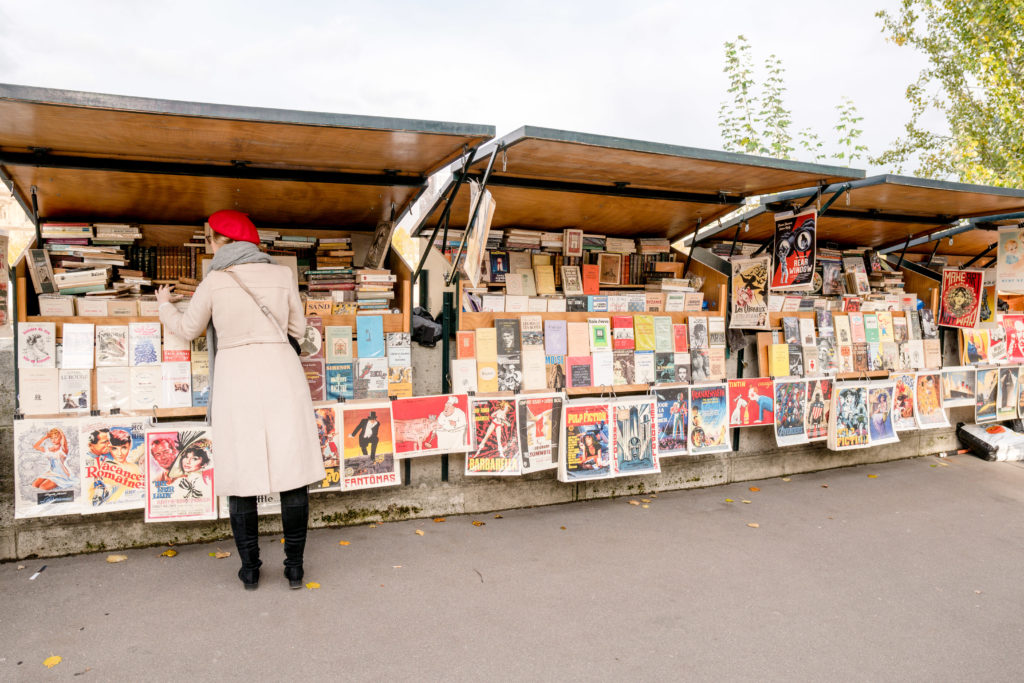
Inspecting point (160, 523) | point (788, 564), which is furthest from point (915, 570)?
point (160, 523)

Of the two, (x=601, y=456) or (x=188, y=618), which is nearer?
(x=188, y=618)

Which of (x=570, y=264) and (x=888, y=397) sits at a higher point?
(x=570, y=264)

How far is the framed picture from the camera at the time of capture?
17.6 feet

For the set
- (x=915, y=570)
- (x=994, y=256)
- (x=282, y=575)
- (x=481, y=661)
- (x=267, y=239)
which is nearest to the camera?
(x=481, y=661)

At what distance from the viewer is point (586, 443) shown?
4645 millimetres

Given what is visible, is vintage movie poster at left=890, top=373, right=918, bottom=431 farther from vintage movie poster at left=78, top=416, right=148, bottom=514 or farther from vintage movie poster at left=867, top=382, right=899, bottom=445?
vintage movie poster at left=78, top=416, right=148, bottom=514

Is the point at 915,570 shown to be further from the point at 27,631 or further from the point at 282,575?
the point at 27,631

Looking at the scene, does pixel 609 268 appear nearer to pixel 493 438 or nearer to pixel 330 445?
pixel 493 438

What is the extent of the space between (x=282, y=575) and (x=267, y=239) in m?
2.24

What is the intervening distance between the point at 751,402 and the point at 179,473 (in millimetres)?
4169

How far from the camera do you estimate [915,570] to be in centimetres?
378

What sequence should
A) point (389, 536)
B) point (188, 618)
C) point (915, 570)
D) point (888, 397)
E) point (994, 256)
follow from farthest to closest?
point (994, 256), point (888, 397), point (389, 536), point (915, 570), point (188, 618)

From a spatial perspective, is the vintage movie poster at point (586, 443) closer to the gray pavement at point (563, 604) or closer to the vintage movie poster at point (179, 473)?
the gray pavement at point (563, 604)

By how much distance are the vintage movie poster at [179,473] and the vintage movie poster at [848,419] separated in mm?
4850
